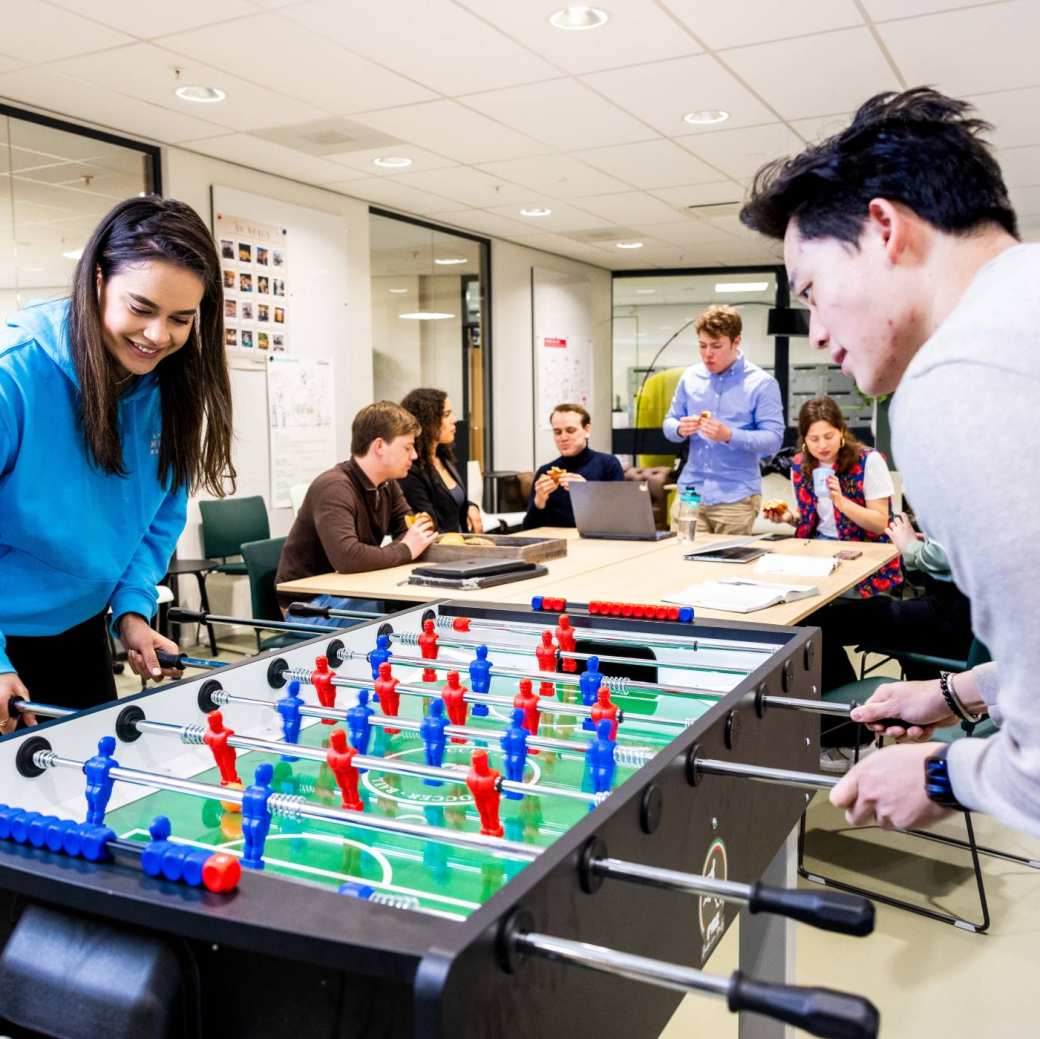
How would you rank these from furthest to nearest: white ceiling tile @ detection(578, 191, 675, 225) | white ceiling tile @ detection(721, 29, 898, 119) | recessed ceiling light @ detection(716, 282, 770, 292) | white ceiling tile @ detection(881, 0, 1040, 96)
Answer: recessed ceiling light @ detection(716, 282, 770, 292), white ceiling tile @ detection(578, 191, 675, 225), white ceiling tile @ detection(721, 29, 898, 119), white ceiling tile @ detection(881, 0, 1040, 96)

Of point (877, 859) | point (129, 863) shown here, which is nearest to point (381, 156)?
point (877, 859)

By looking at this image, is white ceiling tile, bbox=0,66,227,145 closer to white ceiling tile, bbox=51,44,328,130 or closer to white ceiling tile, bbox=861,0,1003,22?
white ceiling tile, bbox=51,44,328,130

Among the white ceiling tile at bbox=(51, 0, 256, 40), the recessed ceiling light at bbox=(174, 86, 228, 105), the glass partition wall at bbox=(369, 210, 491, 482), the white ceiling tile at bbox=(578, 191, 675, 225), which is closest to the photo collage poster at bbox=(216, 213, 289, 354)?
the glass partition wall at bbox=(369, 210, 491, 482)

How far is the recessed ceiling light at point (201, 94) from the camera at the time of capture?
14.2ft

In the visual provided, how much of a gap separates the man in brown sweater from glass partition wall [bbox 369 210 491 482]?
3.32 metres

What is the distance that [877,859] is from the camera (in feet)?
9.80

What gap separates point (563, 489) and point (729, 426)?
0.84 m

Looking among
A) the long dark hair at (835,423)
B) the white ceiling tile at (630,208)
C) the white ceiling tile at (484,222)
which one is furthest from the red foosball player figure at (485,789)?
the white ceiling tile at (484,222)

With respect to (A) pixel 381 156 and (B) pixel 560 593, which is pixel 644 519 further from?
(A) pixel 381 156

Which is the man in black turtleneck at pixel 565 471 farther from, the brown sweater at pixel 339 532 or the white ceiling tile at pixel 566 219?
the white ceiling tile at pixel 566 219

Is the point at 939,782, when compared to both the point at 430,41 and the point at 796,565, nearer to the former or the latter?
the point at 796,565

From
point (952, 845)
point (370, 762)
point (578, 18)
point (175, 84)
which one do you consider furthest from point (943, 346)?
point (175, 84)

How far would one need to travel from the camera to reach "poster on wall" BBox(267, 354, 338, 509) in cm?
596

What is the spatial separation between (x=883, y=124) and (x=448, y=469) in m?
3.59
